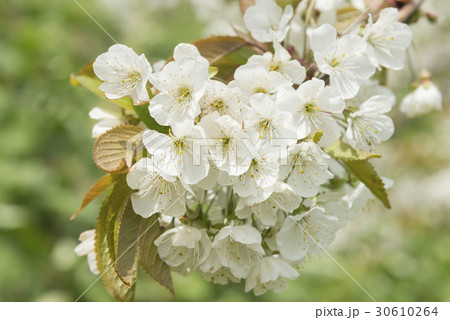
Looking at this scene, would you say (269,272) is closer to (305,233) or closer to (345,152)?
(305,233)

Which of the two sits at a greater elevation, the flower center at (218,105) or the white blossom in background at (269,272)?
the flower center at (218,105)

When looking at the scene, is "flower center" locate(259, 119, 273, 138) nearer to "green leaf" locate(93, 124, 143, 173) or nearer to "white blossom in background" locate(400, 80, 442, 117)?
"green leaf" locate(93, 124, 143, 173)

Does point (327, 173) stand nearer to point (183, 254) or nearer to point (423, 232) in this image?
point (183, 254)

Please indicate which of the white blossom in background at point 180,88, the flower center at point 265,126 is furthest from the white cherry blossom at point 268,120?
the white blossom in background at point 180,88

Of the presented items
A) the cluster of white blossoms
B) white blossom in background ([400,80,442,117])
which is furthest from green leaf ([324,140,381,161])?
white blossom in background ([400,80,442,117])

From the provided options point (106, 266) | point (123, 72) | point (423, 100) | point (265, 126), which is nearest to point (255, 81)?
point (265, 126)

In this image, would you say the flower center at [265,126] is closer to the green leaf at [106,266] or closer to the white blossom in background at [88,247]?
the green leaf at [106,266]
